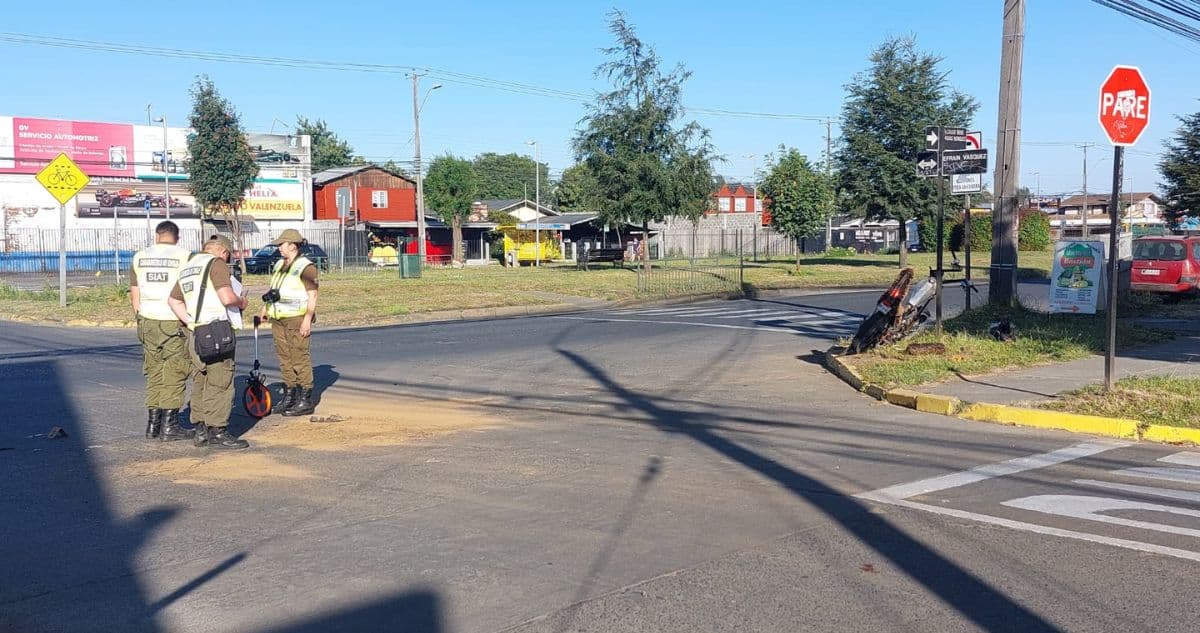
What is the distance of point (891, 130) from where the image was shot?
41.9 m

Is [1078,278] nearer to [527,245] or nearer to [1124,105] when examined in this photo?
[1124,105]

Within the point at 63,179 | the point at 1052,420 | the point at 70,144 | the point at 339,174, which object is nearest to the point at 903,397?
the point at 1052,420

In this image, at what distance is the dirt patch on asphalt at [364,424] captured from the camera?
369 inches

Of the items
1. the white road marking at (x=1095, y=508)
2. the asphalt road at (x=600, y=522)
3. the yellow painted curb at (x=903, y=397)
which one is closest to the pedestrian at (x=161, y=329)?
the asphalt road at (x=600, y=522)

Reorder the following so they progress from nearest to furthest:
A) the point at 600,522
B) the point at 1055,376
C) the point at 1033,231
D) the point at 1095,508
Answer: the point at 600,522
the point at 1095,508
the point at 1055,376
the point at 1033,231

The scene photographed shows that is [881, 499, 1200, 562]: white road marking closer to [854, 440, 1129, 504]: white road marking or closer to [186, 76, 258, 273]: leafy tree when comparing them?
[854, 440, 1129, 504]: white road marking

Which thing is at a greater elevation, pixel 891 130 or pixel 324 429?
pixel 891 130

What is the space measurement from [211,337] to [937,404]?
6820 mm

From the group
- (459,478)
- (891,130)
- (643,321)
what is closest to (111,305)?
(643,321)

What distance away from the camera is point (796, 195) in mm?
48125

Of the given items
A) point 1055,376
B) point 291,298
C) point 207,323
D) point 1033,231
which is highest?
point 1033,231

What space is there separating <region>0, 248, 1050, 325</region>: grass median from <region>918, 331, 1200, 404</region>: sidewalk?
1550cm

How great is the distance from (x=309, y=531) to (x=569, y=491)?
71.9 inches

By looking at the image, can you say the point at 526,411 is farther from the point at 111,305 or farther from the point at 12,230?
the point at 12,230
